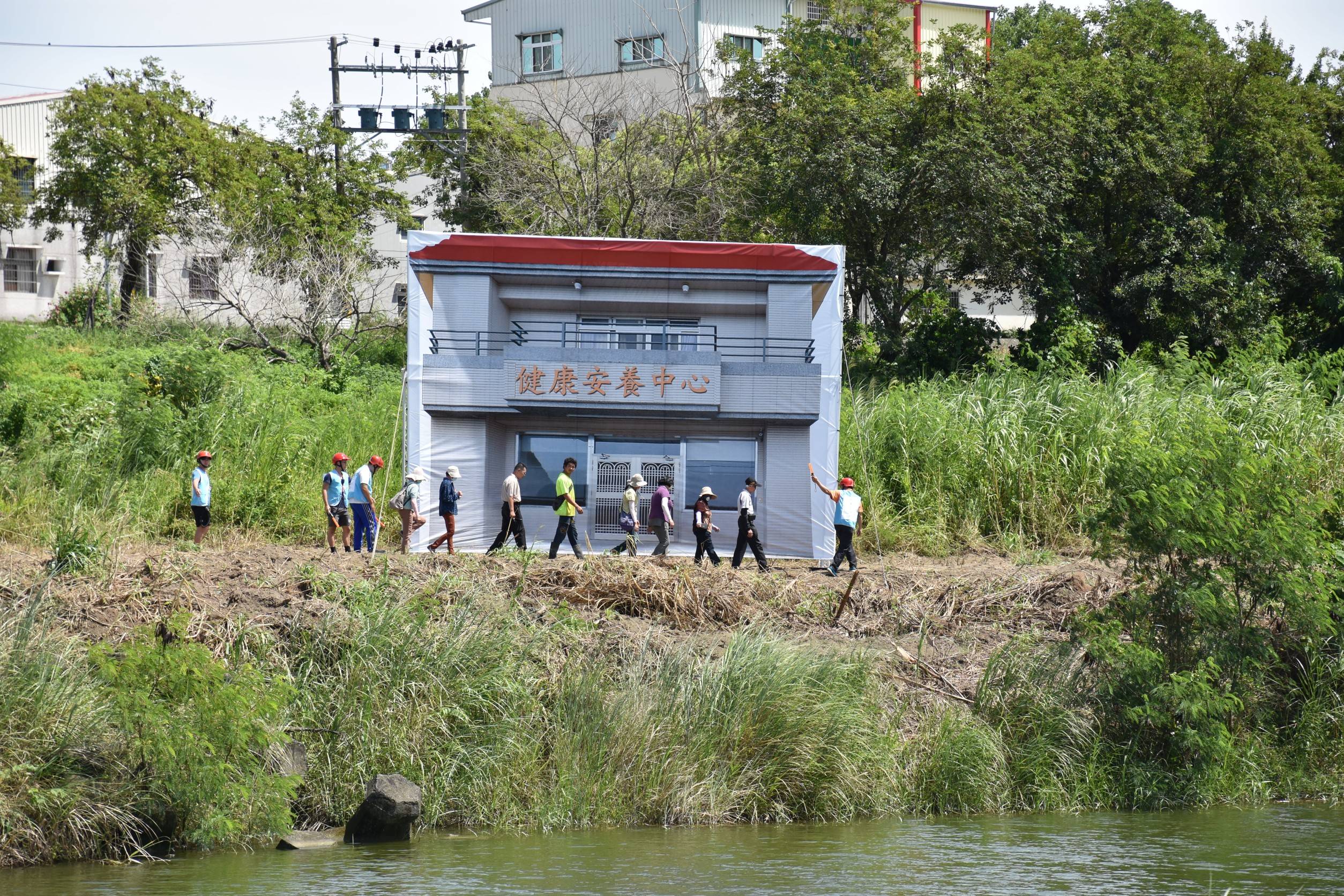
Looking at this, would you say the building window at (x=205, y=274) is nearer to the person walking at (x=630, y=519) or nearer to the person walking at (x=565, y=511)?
the person walking at (x=630, y=519)

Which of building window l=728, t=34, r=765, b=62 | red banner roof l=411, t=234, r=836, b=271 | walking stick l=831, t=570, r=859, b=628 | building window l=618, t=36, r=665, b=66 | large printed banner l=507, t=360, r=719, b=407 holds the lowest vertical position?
walking stick l=831, t=570, r=859, b=628

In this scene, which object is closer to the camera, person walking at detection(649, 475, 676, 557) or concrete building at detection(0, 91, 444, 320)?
person walking at detection(649, 475, 676, 557)

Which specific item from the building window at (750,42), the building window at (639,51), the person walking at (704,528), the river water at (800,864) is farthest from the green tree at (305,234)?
the river water at (800,864)

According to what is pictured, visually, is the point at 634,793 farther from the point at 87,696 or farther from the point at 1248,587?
the point at 1248,587

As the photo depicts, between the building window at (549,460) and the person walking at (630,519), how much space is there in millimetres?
773

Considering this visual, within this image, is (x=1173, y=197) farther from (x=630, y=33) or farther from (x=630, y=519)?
(x=630, y=33)

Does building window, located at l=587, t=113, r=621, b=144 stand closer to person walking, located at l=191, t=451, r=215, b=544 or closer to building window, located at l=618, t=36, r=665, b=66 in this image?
building window, located at l=618, t=36, r=665, b=66

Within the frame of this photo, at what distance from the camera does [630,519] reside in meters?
19.2

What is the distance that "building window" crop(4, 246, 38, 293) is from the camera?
41156 millimetres

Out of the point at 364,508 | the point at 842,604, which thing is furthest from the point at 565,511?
the point at 842,604

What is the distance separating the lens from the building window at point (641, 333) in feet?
66.1

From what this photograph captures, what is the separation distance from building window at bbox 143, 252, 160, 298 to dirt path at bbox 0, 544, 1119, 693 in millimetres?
20588

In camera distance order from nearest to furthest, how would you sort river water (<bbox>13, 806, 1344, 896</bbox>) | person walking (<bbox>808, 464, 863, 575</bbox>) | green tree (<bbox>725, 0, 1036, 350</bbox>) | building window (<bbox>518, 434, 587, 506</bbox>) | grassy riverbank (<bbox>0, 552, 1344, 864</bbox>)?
1. river water (<bbox>13, 806, 1344, 896</bbox>)
2. grassy riverbank (<bbox>0, 552, 1344, 864</bbox>)
3. person walking (<bbox>808, 464, 863, 575</bbox>)
4. building window (<bbox>518, 434, 587, 506</bbox>)
5. green tree (<bbox>725, 0, 1036, 350</bbox>)

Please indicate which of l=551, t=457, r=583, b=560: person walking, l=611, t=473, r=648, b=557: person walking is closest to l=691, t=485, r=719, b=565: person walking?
l=611, t=473, r=648, b=557: person walking
